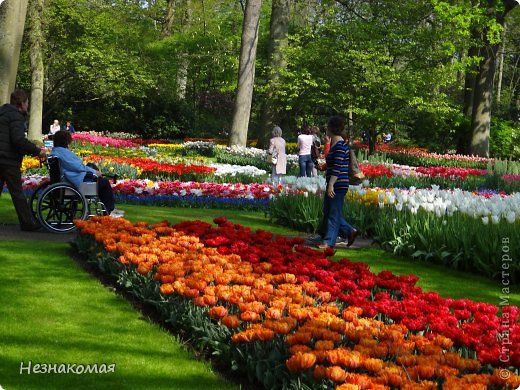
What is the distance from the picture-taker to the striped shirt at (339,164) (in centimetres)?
825

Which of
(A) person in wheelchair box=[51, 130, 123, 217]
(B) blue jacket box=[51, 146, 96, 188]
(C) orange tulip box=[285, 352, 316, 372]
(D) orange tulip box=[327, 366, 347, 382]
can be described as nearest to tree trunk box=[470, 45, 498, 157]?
(A) person in wheelchair box=[51, 130, 123, 217]

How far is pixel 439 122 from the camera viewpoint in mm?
29531

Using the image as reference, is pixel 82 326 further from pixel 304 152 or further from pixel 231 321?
pixel 304 152

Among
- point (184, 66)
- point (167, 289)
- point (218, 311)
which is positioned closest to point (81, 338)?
point (167, 289)

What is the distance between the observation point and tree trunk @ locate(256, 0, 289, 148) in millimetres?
26875

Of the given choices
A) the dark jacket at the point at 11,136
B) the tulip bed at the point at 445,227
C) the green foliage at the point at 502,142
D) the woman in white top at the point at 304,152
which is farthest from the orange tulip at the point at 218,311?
the green foliage at the point at 502,142

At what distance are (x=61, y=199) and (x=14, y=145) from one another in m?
0.82

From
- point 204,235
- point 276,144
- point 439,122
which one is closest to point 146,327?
point 204,235

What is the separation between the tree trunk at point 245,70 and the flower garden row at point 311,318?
1864 cm

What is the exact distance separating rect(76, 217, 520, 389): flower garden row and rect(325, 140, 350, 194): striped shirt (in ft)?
6.77

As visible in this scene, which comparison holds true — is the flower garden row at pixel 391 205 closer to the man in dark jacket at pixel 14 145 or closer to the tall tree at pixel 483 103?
the man in dark jacket at pixel 14 145

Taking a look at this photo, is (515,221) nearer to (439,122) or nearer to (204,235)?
(204,235)

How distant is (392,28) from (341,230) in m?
17.0

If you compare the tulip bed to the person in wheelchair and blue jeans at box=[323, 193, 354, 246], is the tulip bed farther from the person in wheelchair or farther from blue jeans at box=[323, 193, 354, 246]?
the person in wheelchair
